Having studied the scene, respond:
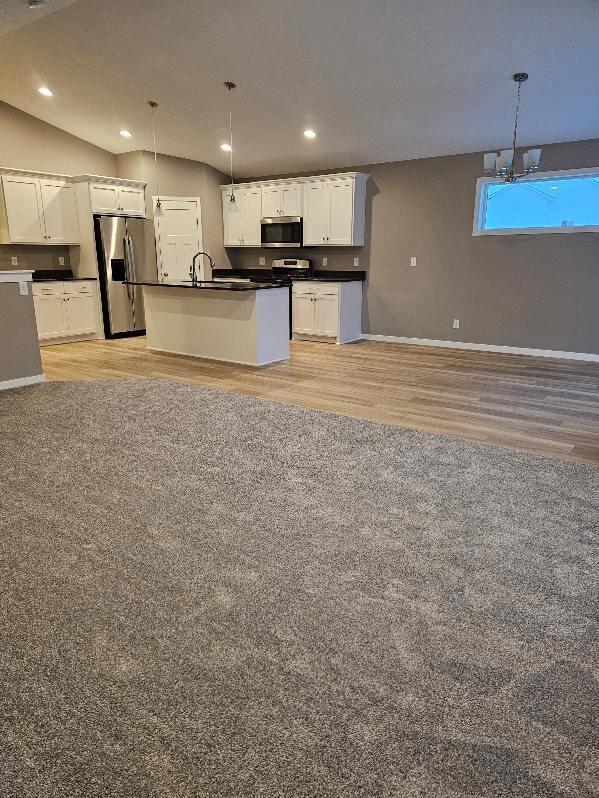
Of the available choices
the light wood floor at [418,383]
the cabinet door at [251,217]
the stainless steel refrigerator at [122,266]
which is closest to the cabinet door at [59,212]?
the stainless steel refrigerator at [122,266]

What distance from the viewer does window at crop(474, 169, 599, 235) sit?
19.8ft

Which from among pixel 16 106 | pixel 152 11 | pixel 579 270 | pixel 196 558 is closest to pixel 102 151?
pixel 16 106

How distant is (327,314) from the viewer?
7.45m

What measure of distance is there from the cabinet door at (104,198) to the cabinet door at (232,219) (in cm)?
175

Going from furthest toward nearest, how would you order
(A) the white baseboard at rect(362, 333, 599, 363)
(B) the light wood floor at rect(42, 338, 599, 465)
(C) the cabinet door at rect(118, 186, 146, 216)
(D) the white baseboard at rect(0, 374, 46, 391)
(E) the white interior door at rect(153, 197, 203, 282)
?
(E) the white interior door at rect(153, 197, 203, 282)
(C) the cabinet door at rect(118, 186, 146, 216)
(A) the white baseboard at rect(362, 333, 599, 363)
(D) the white baseboard at rect(0, 374, 46, 391)
(B) the light wood floor at rect(42, 338, 599, 465)

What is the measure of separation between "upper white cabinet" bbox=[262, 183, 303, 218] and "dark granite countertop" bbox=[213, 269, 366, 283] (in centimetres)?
92

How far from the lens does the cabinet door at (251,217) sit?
8285 mm

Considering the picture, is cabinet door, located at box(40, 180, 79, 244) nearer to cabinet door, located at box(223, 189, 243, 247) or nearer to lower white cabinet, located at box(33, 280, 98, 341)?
lower white cabinet, located at box(33, 280, 98, 341)

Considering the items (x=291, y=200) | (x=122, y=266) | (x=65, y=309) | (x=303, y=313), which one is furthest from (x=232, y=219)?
(x=65, y=309)

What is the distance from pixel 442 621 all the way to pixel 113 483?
74.4 inches

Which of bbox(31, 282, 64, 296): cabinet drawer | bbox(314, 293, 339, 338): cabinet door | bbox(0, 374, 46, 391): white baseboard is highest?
bbox(31, 282, 64, 296): cabinet drawer

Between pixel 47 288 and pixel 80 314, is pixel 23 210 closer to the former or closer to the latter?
pixel 47 288

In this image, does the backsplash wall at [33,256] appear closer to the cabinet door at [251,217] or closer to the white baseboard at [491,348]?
the cabinet door at [251,217]

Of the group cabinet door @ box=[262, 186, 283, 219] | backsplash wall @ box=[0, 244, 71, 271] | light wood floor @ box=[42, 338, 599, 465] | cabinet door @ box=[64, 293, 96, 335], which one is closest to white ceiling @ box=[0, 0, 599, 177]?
cabinet door @ box=[262, 186, 283, 219]
